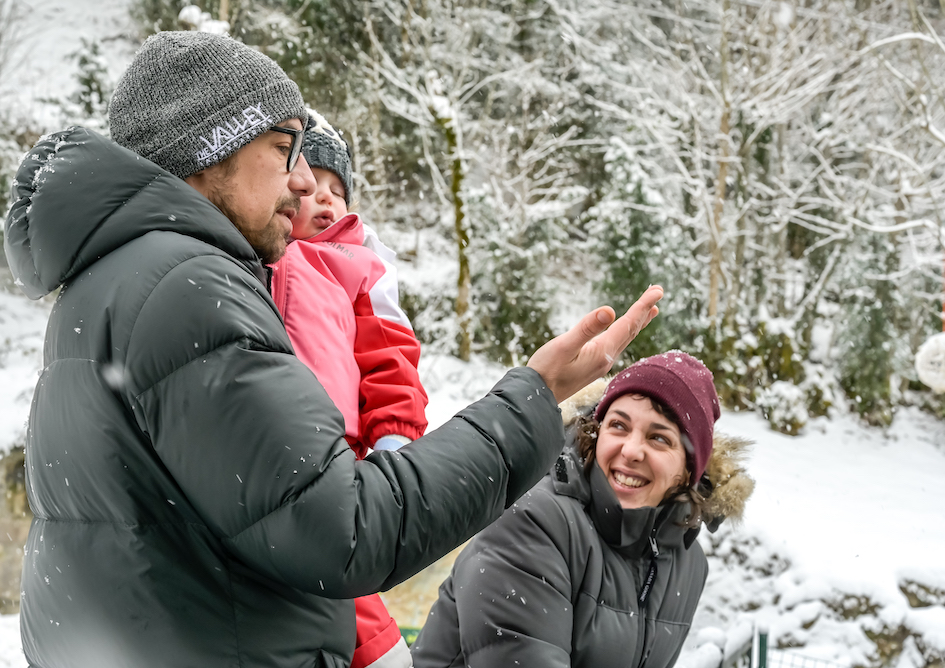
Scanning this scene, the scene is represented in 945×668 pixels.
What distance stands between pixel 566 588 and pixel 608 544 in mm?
239

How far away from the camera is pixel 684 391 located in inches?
83.7

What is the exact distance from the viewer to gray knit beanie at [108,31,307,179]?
3.62ft

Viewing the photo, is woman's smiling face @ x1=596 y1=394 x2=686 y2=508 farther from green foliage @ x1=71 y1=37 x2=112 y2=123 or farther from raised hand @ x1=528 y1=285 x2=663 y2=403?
green foliage @ x1=71 y1=37 x2=112 y2=123

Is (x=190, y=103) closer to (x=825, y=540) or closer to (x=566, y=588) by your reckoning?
(x=566, y=588)

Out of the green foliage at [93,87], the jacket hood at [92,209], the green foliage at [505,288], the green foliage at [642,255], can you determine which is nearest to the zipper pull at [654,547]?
the jacket hood at [92,209]

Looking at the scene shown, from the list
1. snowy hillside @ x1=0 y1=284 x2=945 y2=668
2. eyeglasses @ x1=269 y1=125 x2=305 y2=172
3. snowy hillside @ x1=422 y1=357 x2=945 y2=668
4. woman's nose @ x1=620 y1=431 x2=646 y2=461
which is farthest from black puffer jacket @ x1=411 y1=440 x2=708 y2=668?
snowy hillside @ x1=0 y1=284 x2=945 y2=668

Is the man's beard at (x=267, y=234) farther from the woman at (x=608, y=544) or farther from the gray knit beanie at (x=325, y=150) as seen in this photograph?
the woman at (x=608, y=544)

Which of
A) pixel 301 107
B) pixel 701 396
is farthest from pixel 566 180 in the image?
pixel 301 107

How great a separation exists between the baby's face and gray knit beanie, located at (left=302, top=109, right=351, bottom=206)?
2 cm

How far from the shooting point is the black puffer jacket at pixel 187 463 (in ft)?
2.69

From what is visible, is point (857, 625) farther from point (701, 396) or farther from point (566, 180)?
point (566, 180)

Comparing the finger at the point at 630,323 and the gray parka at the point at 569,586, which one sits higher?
the finger at the point at 630,323

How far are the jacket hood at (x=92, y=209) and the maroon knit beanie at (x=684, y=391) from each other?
149 cm

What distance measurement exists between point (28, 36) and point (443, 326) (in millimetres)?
9424
